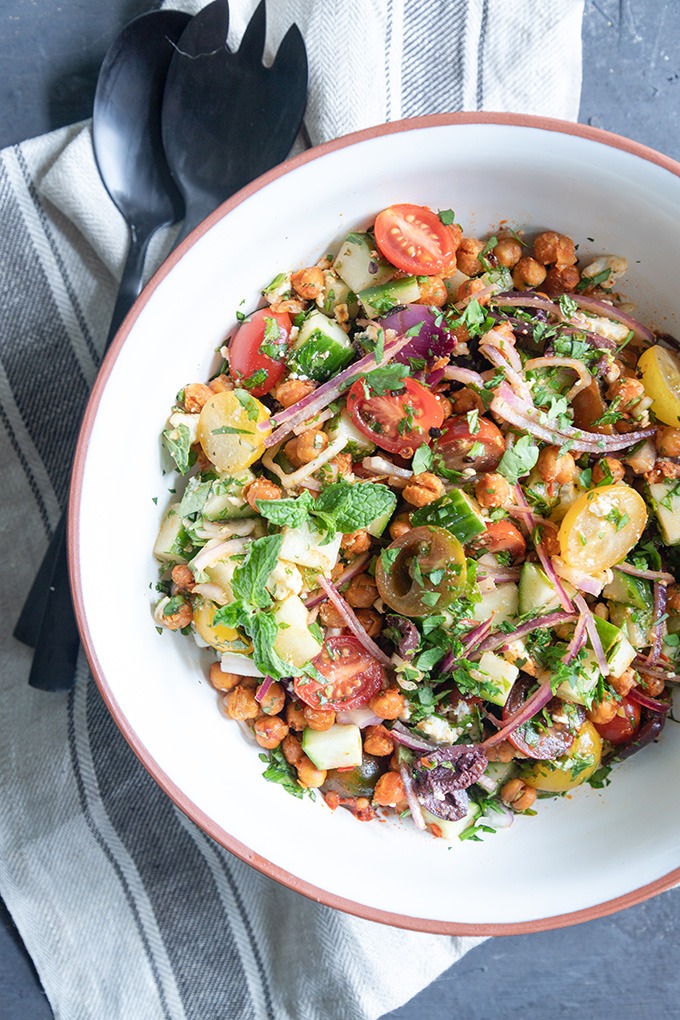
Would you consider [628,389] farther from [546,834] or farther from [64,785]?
[64,785]

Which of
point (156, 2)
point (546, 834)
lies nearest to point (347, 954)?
point (546, 834)

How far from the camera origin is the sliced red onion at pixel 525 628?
235 centimetres

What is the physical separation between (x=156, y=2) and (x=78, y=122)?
0.47 m

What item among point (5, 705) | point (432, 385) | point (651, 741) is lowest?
point (5, 705)

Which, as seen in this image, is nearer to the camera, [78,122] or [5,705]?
[78,122]

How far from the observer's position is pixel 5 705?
117 inches

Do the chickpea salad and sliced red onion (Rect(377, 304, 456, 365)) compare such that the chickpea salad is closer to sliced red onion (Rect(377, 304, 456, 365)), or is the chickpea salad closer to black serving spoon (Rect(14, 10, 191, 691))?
sliced red onion (Rect(377, 304, 456, 365))

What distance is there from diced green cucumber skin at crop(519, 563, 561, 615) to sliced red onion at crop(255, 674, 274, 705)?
75 centimetres

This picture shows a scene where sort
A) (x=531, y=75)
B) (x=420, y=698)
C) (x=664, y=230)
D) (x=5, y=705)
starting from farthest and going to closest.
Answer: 1. (x=5, y=705)
2. (x=531, y=75)
3. (x=420, y=698)
4. (x=664, y=230)

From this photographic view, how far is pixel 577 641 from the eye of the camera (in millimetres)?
2352

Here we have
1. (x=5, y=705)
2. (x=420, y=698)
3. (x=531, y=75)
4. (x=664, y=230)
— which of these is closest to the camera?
(x=664, y=230)

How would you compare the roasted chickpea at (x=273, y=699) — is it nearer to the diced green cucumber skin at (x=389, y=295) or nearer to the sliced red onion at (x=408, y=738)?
the sliced red onion at (x=408, y=738)

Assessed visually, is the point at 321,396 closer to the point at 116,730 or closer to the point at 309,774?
the point at 309,774

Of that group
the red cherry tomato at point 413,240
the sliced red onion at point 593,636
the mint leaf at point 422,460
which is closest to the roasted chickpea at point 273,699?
the mint leaf at point 422,460
